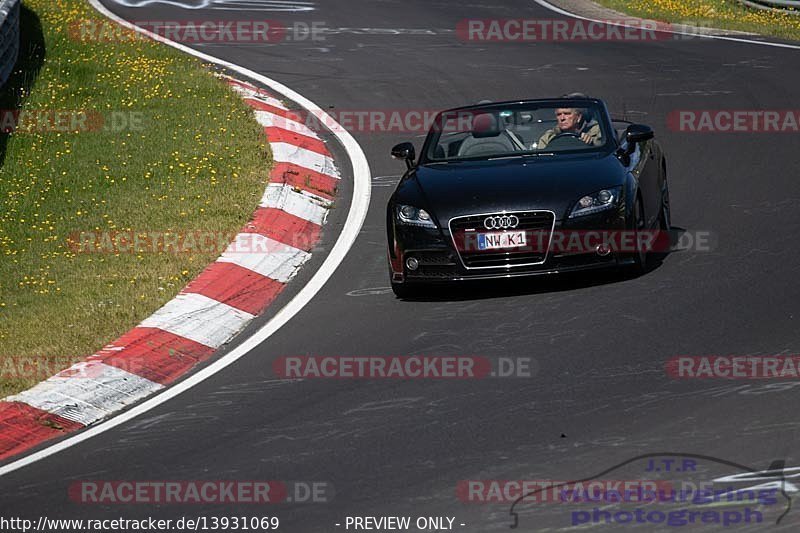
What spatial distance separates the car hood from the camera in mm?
9992

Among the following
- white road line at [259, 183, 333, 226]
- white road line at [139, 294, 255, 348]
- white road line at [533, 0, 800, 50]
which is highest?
white road line at [533, 0, 800, 50]

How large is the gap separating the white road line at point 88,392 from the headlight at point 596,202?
3.19 meters

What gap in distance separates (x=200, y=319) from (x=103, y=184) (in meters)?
4.23

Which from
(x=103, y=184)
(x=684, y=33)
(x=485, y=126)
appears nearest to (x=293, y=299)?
(x=485, y=126)

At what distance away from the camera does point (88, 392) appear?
8570 mm

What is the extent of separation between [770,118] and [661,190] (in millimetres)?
5083

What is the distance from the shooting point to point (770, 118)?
1622cm

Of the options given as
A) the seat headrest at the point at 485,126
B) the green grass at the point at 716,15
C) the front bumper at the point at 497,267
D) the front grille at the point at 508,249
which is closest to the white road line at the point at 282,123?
the seat headrest at the point at 485,126

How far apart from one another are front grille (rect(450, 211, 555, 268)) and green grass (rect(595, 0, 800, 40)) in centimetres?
1414

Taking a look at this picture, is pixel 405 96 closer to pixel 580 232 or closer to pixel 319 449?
pixel 580 232

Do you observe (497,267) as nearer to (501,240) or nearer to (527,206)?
(501,240)

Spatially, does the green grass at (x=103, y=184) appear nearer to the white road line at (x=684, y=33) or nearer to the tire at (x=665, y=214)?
the tire at (x=665, y=214)

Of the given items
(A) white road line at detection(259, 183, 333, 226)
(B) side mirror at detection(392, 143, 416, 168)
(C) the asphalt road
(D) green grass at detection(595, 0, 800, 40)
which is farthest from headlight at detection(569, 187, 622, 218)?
(D) green grass at detection(595, 0, 800, 40)

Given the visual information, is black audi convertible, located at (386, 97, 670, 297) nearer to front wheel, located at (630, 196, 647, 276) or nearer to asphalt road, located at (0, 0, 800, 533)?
front wheel, located at (630, 196, 647, 276)
